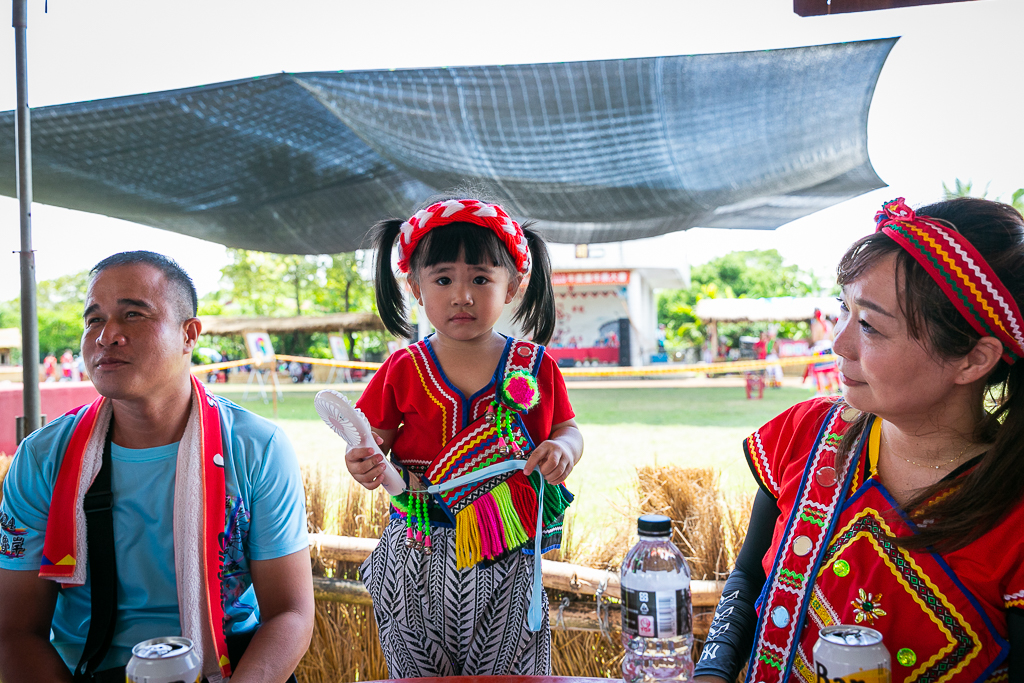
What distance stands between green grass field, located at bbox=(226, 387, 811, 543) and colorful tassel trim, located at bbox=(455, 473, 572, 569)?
152 centimetres

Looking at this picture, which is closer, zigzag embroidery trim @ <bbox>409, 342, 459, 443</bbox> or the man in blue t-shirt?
the man in blue t-shirt

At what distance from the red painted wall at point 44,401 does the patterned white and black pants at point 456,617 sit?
5.66 meters

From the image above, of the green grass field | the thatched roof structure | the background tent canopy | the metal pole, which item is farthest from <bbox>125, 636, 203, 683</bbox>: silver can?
the background tent canopy

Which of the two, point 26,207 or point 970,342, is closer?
point 970,342

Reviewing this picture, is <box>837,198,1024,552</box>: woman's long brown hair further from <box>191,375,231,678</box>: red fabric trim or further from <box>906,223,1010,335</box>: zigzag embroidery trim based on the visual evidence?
<box>191,375,231,678</box>: red fabric trim

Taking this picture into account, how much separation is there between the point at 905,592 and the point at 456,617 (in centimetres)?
102

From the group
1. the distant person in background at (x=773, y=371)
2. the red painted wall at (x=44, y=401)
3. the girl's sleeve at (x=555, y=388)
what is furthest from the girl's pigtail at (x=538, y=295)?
the distant person in background at (x=773, y=371)

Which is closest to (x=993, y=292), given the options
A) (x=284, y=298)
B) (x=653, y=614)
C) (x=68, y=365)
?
(x=653, y=614)

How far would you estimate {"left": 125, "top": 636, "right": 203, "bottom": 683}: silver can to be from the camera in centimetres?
88

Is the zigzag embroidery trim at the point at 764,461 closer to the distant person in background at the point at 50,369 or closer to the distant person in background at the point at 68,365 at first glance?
the distant person in background at the point at 50,369

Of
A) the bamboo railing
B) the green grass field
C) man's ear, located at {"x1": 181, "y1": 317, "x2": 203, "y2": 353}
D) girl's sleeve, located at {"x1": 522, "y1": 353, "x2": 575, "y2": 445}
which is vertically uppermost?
man's ear, located at {"x1": 181, "y1": 317, "x2": 203, "y2": 353}

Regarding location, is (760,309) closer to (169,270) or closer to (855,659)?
(169,270)

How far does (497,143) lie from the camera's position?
12.5 ft

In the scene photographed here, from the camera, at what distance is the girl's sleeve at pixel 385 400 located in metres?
1.82
